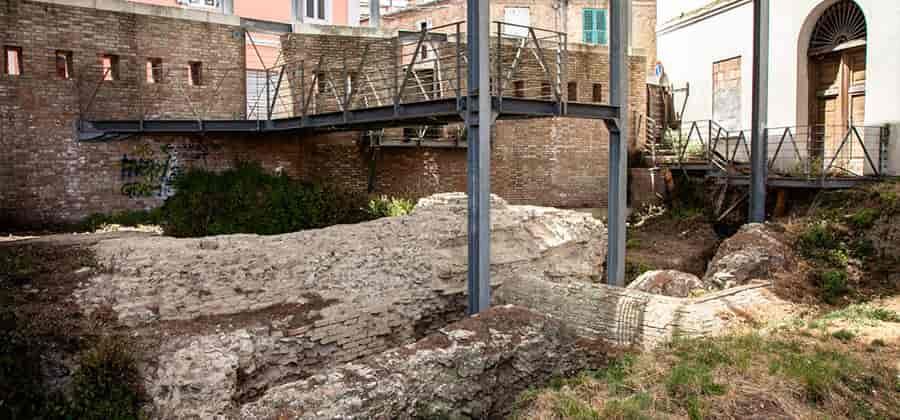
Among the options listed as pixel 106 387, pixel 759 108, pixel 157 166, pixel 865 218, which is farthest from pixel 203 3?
pixel 865 218

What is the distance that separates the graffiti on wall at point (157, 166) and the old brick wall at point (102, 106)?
0.07ft

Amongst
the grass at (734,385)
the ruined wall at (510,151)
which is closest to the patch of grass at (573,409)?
the grass at (734,385)

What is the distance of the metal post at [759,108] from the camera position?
12953 mm

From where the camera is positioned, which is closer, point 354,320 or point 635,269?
point 354,320

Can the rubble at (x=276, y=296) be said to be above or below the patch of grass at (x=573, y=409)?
above

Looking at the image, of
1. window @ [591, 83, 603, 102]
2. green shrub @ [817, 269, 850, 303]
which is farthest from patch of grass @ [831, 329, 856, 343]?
window @ [591, 83, 603, 102]

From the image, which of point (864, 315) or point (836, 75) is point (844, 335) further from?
point (836, 75)

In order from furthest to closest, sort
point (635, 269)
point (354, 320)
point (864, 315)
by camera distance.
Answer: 1. point (635, 269)
2. point (354, 320)
3. point (864, 315)

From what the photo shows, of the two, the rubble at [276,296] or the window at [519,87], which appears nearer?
the rubble at [276,296]

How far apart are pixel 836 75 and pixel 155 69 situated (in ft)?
50.3

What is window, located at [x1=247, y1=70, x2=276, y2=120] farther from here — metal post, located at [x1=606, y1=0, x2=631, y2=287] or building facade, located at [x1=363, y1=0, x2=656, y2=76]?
building facade, located at [x1=363, y1=0, x2=656, y2=76]

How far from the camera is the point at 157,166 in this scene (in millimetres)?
15273

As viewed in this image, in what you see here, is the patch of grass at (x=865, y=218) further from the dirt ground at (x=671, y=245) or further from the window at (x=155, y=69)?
the window at (x=155, y=69)

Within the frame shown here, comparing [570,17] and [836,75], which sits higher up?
[570,17]
